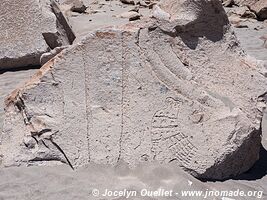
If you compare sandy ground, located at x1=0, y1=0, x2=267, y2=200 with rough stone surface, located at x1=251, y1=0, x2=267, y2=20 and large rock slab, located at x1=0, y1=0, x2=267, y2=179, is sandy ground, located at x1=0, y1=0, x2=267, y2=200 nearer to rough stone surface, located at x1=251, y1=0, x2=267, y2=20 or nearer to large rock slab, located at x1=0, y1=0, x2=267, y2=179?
large rock slab, located at x1=0, y1=0, x2=267, y2=179

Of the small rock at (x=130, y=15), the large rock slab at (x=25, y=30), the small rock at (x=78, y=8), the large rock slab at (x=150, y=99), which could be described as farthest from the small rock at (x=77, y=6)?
the large rock slab at (x=150, y=99)

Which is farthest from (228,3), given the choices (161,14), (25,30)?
(161,14)

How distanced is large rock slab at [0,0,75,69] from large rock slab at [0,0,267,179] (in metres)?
2.01

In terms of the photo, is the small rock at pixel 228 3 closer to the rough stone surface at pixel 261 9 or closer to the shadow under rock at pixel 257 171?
the rough stone surface at pixel 261 9

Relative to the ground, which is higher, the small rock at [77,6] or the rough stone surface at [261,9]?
the rough stone surface at [261,9]

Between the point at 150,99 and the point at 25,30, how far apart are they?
2.49 metres

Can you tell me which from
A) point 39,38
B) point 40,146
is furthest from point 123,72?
point 39,38

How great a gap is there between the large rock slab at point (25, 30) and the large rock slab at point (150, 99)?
2.01m

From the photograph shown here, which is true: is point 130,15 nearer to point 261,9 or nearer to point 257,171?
point 261,9

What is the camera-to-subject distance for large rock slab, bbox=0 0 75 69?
513 centimetres

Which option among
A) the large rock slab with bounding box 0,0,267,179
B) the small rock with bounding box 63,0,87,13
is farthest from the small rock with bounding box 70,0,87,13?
the large rock slab with bounding box 0,0,267,179

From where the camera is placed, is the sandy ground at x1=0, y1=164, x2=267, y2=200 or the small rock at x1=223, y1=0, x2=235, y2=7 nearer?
the sandy ground at x1=0, y1=164, x2=267, y2=200

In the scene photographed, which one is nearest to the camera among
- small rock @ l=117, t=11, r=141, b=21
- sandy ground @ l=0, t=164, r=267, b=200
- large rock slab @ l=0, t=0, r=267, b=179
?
sandy ground @ l=0, t=164, r=267, b=200

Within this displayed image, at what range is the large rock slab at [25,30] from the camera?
5.13m
